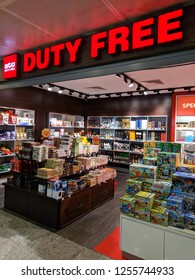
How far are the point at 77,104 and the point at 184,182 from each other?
687cm

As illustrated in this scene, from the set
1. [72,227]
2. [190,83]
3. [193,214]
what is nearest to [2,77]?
[72,227]

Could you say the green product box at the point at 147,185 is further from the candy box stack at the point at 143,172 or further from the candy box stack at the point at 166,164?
the candy box stack at the point at 166,164

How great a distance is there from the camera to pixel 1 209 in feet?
12.9

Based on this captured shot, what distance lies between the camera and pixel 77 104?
855 cm

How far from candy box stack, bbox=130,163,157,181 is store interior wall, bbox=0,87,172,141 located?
461cm

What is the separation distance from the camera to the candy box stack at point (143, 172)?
100.0 inches

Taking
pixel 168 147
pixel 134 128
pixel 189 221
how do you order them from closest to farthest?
pixel 189 221 < pixel 168 147 < pixel 134 128

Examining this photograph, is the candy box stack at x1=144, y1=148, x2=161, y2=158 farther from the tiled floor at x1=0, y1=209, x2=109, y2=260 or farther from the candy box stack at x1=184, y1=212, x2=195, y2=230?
the tiled floor at x1=0, y1=209, x2=109, y2=260

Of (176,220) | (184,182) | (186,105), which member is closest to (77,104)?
(186,105)

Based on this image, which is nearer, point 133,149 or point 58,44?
point 58,44

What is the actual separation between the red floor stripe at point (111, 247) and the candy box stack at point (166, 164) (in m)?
1.15

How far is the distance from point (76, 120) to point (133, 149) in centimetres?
292

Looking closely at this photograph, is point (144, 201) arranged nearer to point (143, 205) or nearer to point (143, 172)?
point (143, 205)
